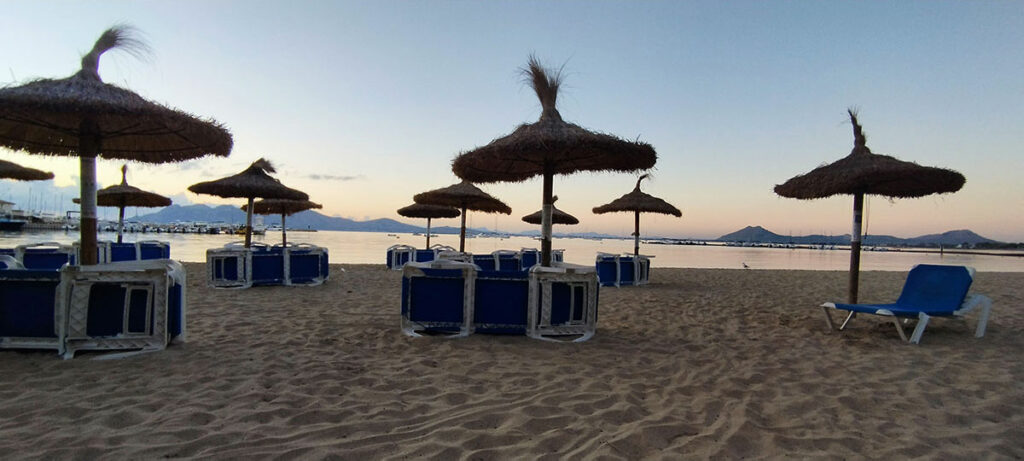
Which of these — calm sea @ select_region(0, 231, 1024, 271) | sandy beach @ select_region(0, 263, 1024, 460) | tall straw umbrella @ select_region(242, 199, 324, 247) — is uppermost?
tall straw umbrella @ select_region(242, 199, 324, 247)

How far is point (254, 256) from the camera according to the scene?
8125 mm

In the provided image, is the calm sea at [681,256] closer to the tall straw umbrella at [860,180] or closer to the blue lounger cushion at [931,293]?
the tall straw umbrella at [860,180]

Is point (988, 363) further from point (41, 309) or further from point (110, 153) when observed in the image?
point (110, 153)

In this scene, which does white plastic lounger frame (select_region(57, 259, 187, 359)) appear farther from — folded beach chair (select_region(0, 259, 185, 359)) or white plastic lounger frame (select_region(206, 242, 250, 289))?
white plastic lounger frame (select_region(206, 242, 250, 289))

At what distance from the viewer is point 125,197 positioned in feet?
37.4

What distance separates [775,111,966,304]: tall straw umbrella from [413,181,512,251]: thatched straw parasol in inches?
239

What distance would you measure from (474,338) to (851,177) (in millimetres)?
4741

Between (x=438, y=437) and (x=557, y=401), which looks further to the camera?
(x=557, y=401)

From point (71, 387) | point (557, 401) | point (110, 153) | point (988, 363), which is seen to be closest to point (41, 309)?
point (71, 387)

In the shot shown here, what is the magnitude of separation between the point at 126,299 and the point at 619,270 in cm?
814

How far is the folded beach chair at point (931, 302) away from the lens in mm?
4688

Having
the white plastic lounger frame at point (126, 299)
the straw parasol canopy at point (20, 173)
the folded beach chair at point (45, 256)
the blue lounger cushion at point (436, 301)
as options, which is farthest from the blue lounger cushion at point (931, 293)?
the straw parasol canopy at point (20, 173)

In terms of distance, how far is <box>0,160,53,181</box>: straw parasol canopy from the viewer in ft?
25.1

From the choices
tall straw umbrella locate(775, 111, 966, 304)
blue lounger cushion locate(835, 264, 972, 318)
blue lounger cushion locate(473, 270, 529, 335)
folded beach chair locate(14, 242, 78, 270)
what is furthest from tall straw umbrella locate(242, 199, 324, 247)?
blue lounger cushion locate(835, 264, 972, 318)
